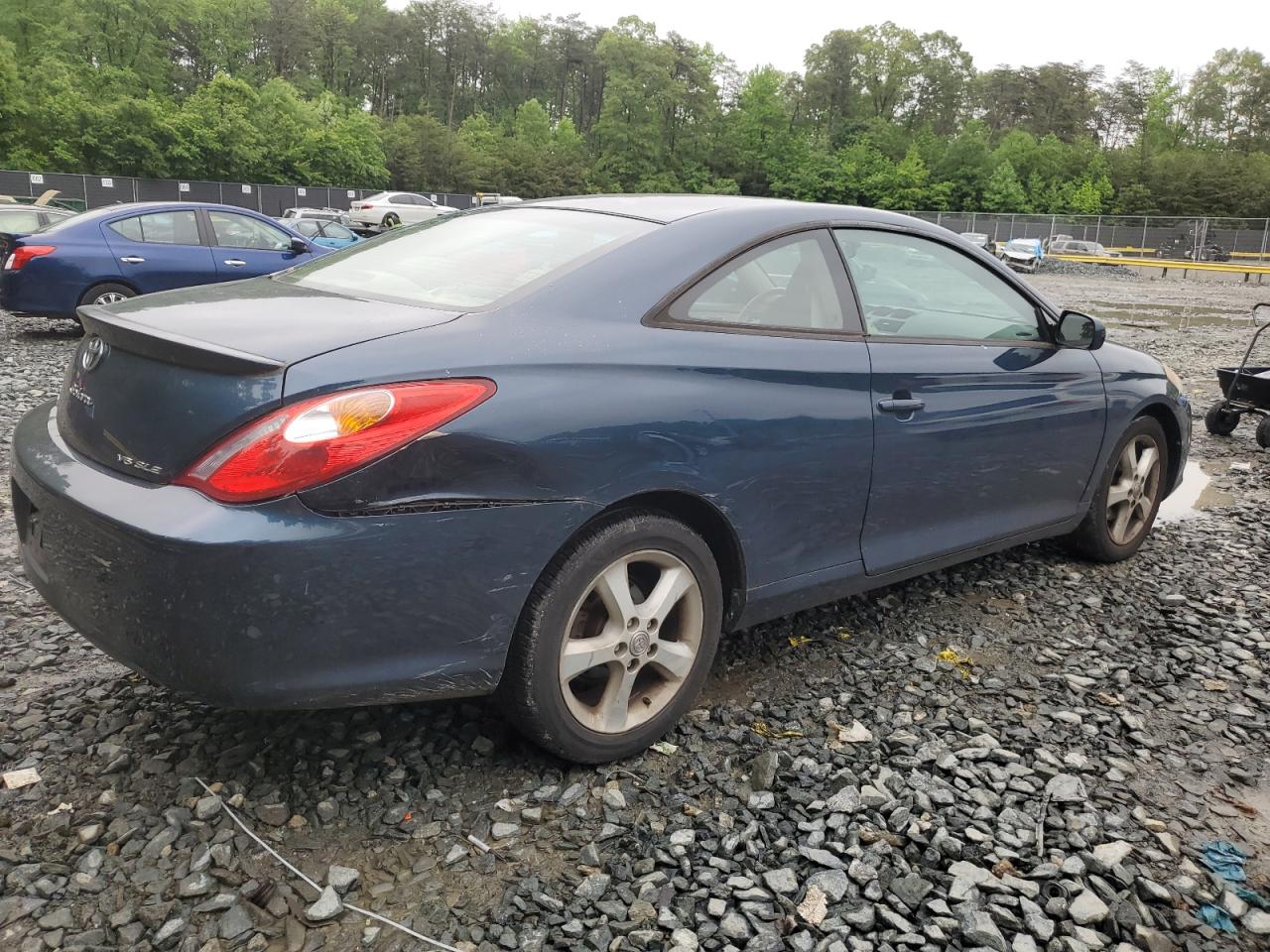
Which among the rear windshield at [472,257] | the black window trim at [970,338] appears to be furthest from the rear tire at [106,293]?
the black window trim at [970,338]

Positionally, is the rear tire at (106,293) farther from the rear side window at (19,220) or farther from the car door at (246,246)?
the rear side window at (19,220)

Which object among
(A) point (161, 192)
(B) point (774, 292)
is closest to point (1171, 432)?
(B) point (774, 292)

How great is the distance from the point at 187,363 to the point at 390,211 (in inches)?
1558

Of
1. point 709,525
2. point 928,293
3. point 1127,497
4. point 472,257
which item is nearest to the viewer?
point 709,525

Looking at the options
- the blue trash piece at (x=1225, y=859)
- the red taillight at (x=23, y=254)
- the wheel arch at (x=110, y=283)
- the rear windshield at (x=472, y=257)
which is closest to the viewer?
the blue trash piece at (x=1225, y=859)

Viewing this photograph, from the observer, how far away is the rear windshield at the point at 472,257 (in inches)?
111

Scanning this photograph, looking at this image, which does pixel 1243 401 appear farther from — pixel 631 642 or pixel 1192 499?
pixel 631 642

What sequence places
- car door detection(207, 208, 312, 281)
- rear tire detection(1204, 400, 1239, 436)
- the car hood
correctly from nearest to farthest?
the car hood < rear tire detection(1204, 400, 1239, 436) < car door detection(207, 208, 312, 281)

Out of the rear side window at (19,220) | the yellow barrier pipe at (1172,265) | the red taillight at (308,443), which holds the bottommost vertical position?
the yellow barrier pipe at (1172,265)

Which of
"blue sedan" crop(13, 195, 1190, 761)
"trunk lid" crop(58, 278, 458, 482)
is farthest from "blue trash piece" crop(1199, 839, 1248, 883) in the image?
"trunk lid" crop(58, 278, 458, 482)

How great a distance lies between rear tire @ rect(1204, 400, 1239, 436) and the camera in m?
8.03

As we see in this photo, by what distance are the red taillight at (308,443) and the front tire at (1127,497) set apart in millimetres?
3424

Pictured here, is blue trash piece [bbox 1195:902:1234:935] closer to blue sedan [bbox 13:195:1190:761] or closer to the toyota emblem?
blue sedan [bbox 13:195:1190:761]

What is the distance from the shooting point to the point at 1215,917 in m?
2.33
